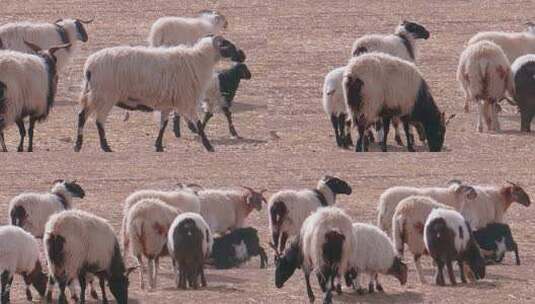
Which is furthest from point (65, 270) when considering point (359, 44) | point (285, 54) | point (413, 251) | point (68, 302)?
point (285, 54)

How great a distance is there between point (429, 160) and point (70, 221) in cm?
1000

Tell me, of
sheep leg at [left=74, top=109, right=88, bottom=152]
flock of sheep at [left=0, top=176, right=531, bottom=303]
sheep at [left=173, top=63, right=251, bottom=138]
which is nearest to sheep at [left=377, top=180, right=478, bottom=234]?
flock of sheep at [left=0, top=176, right=531, bottom=303]

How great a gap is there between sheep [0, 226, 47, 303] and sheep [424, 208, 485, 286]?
454 centimetres

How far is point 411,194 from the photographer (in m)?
27.2

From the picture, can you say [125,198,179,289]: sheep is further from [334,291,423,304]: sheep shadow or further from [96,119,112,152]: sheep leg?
[96,119,112,152]: sheep leg

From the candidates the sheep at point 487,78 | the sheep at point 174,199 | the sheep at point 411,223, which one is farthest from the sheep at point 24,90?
the sheep at point 411,223

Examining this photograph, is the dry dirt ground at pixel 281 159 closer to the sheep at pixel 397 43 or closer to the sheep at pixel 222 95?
the sheep at pixel 222 95

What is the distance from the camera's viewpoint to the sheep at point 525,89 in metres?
32.0

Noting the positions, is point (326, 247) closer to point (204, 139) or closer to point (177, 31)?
point (204, 139)

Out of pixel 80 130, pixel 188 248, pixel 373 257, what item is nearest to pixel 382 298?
pixel 373 257

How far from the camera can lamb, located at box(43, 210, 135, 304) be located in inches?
924

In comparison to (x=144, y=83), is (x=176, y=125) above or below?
below

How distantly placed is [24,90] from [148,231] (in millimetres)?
5337

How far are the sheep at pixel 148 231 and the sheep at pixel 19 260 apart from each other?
1391 millimetres
